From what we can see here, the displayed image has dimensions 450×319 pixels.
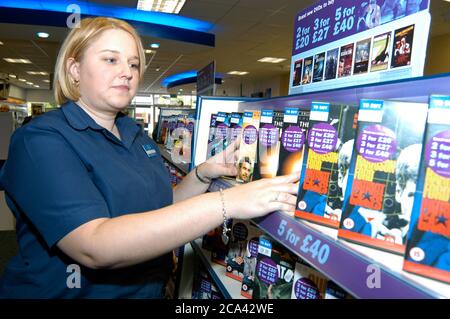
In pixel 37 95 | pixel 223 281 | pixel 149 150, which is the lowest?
pixel 223 281

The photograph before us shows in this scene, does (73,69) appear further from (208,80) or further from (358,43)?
(208,80)

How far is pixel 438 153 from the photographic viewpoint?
57 centimetres

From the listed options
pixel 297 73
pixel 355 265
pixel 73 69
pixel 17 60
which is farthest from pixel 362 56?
pixel 17 60

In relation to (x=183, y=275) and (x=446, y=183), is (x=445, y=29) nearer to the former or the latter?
(x=183, y=275)

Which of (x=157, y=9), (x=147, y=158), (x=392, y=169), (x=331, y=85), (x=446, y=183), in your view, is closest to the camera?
(x=446, y=183)

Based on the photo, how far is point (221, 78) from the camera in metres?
16.9

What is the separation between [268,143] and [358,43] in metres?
0.39

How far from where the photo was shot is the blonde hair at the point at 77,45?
1139mm

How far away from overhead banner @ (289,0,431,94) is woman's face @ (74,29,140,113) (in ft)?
1.93

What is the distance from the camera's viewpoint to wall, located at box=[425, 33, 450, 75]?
25.7 ft

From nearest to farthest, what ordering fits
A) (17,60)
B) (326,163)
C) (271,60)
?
(326,163), (271,60), (17,60)

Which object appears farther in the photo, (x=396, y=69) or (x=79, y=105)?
(x=79, y=105)
